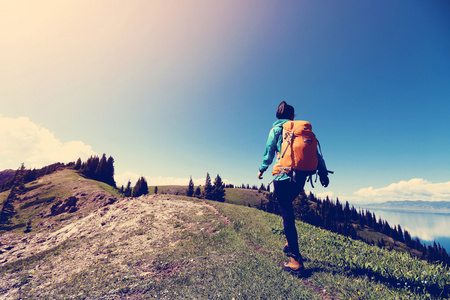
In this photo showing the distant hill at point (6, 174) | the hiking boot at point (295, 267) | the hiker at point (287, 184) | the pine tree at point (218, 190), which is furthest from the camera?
the distant hill at point (6, 174)

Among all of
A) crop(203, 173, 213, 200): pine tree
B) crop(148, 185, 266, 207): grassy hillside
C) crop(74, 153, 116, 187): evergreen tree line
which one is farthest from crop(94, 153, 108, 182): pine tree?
crop(148, 185, 266, 207): grassy hillside

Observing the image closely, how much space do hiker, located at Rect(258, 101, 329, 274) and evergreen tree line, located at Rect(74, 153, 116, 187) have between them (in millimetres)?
100930

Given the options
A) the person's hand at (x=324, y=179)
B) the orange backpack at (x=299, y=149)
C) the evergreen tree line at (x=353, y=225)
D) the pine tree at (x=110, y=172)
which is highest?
the pine tree at (x=110, y=172)

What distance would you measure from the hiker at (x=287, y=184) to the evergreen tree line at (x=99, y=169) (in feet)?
331

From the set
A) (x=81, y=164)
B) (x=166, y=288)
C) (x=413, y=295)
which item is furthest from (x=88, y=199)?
(x=81, y=164)

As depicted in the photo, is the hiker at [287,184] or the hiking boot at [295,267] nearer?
the hiker at [287,184]

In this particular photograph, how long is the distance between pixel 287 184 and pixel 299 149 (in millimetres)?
1117

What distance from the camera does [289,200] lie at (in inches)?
212

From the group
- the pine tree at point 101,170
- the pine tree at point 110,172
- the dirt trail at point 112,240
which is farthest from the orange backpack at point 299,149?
the pine tree at point 110,172

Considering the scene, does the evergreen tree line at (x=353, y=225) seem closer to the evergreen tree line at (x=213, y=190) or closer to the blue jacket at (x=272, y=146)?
the evergreen tree line at (x=213, y=190)

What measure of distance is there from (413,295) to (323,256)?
2.95 m

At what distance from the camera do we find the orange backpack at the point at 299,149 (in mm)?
4828

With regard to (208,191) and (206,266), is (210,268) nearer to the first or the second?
(206,266)

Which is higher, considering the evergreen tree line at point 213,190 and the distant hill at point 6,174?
the distant hill at point 6,174
